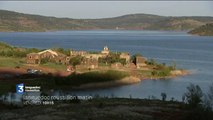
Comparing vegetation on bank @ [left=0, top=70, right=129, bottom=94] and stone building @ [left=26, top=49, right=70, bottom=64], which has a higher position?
stone building @ [left=26, top=49, right=70, bottom=64]

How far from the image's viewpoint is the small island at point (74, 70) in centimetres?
5900

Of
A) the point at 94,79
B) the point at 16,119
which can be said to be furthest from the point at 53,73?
the point at 16,119

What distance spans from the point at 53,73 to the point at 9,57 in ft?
70.5

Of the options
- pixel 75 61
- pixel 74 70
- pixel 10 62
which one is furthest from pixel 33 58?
pixel 74 70

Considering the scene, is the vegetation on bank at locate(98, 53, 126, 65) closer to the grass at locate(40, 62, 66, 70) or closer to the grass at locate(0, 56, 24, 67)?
the grass at locate(40, 62, 66, 70)

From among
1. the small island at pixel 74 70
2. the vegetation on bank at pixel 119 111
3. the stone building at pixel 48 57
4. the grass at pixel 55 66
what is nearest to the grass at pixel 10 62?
the small island at pixel 74 70

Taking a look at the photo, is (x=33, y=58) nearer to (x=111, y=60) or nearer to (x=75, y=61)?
(x=75, y=61)

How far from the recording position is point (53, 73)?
6606 centimetres

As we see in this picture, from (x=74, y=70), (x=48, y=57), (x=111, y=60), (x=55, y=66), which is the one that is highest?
(x=48, y=57)

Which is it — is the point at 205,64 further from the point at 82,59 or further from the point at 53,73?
the point at 53,73

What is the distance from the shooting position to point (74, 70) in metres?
71.8

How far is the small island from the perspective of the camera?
59000 millimetres

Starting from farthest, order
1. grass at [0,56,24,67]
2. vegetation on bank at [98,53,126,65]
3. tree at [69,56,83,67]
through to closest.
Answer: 1. vegetation on bank at [98,53,126,65]
2. tree at [69,56,83,67]
3. grass at [0,56,24,67]

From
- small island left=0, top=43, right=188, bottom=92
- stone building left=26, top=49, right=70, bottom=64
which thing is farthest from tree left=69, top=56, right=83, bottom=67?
stone building left=26, top=49, right=70, bottom=64
